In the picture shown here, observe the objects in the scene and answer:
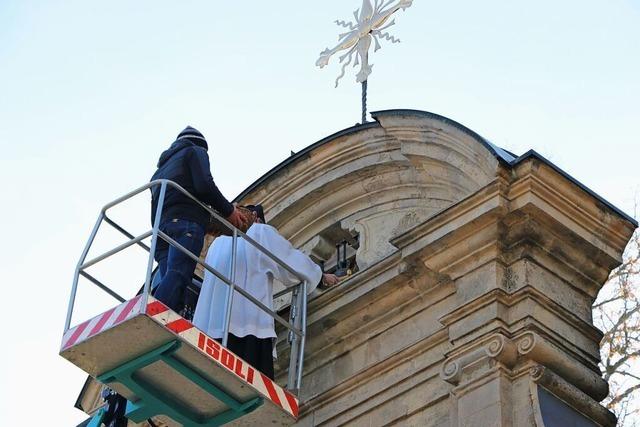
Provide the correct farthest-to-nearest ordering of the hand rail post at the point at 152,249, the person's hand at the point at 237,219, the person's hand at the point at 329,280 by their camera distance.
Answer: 1. the person's hand at the point at 329,280
2. the person's hand at the point at 237,219
3. the hand rail post at the point at 152,249

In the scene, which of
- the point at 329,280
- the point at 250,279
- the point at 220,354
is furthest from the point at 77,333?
the point at 329,280

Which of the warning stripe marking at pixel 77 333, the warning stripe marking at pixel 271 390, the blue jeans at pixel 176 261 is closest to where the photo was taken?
the warning stripe marking at pixel 77 333

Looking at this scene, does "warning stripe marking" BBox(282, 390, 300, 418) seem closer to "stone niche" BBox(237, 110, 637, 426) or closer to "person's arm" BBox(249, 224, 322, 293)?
"stone niche" BBox(237, 110, 637, 426)

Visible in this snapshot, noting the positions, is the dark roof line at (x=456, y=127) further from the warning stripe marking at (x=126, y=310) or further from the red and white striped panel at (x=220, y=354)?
the warning stripe marking at (x=126, y=310)

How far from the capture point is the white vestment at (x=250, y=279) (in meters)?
10.3

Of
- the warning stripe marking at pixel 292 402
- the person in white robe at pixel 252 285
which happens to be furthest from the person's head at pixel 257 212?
the warning stripe marking at pixel 292 402

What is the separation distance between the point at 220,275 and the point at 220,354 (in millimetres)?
629

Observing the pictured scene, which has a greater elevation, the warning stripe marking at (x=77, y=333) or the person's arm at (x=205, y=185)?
the person's arm at (x=205, y=185)

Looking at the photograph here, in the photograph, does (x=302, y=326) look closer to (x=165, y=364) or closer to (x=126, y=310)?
(x=165, y=364)

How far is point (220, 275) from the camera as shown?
31.0 feet

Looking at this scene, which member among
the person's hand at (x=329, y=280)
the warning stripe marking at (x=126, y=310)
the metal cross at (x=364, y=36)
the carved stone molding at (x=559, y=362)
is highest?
the metal cross at (x=364, y=36)

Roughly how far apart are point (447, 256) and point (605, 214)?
106cm

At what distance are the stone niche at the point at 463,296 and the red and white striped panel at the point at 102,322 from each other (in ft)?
6.69

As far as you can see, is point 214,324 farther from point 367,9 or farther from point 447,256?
point 367,9
